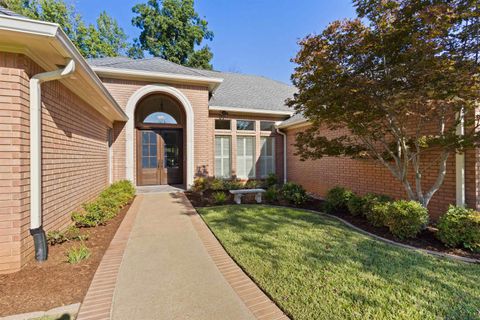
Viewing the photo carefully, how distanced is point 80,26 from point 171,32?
25.5ft

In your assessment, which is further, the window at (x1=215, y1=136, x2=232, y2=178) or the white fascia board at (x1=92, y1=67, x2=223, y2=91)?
the window at (x1=215, y1=136, x2=232, y2=178)

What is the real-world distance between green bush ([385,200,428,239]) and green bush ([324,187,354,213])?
1797 millimetres

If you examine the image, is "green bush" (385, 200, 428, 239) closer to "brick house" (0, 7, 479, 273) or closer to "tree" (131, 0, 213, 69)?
"brick house" (0, 7, 479, 273)

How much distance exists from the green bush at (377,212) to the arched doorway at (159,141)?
750cm

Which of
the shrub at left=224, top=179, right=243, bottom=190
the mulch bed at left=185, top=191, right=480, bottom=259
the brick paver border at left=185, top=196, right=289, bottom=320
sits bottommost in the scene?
the brick paver border at left=185, top=196, right=289, bottom=320

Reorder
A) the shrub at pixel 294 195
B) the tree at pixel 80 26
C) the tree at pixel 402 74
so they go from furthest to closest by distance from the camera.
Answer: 1. the tree at pixel 80 26
2. the shrub at pixel 294 195
3. the tree at pixel 402 74

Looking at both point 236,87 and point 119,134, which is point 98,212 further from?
point 236,87

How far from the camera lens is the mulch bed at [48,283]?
7.81 feet

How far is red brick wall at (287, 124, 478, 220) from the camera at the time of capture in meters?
4.71

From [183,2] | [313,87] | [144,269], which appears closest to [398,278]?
[144,269]

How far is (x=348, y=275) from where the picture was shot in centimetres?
293

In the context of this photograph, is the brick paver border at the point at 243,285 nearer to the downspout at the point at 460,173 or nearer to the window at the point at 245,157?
the downspout at the point at 460,173

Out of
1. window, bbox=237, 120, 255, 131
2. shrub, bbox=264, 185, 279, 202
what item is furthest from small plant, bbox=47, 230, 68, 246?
window, bbox=237, 120, 255, 131

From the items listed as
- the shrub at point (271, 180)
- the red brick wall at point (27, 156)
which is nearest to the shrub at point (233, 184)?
the shrub at point (271, 180)
